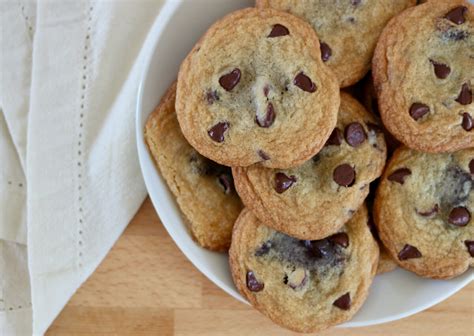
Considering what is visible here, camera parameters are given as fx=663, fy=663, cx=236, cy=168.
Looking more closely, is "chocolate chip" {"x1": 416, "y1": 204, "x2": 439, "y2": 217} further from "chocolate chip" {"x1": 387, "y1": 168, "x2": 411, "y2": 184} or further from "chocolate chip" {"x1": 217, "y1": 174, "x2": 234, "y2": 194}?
"chocolate chip" {"x1": 217, "y1": 174, "x2": 234, "y2": 194}

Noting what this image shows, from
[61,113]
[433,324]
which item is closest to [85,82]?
[61,113]

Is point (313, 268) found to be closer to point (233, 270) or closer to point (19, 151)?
point (233, 270)

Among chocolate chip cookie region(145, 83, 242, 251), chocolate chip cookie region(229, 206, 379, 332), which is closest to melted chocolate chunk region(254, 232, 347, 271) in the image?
chocolate chip cookie region(229, 206, 379, 332)

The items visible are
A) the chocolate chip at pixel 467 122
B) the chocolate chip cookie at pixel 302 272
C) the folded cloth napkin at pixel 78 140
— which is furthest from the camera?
the folded cloth napkin at pixel 78 140

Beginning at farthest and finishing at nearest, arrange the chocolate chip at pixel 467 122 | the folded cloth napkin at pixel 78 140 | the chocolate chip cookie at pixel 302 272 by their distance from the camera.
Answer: the folded cloth napkin at pixel 78 140 → the chocolate chip cookie at pixel 302 272 → the chocolate chip at pixel 467 122

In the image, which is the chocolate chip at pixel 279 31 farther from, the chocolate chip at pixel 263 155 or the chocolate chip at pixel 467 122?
the chocolate chip at pixel 467 122

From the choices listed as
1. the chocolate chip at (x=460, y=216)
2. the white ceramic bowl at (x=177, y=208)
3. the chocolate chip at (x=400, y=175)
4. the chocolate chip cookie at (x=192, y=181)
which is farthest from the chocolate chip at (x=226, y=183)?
the chocolate chip at (x=460, y=216)
